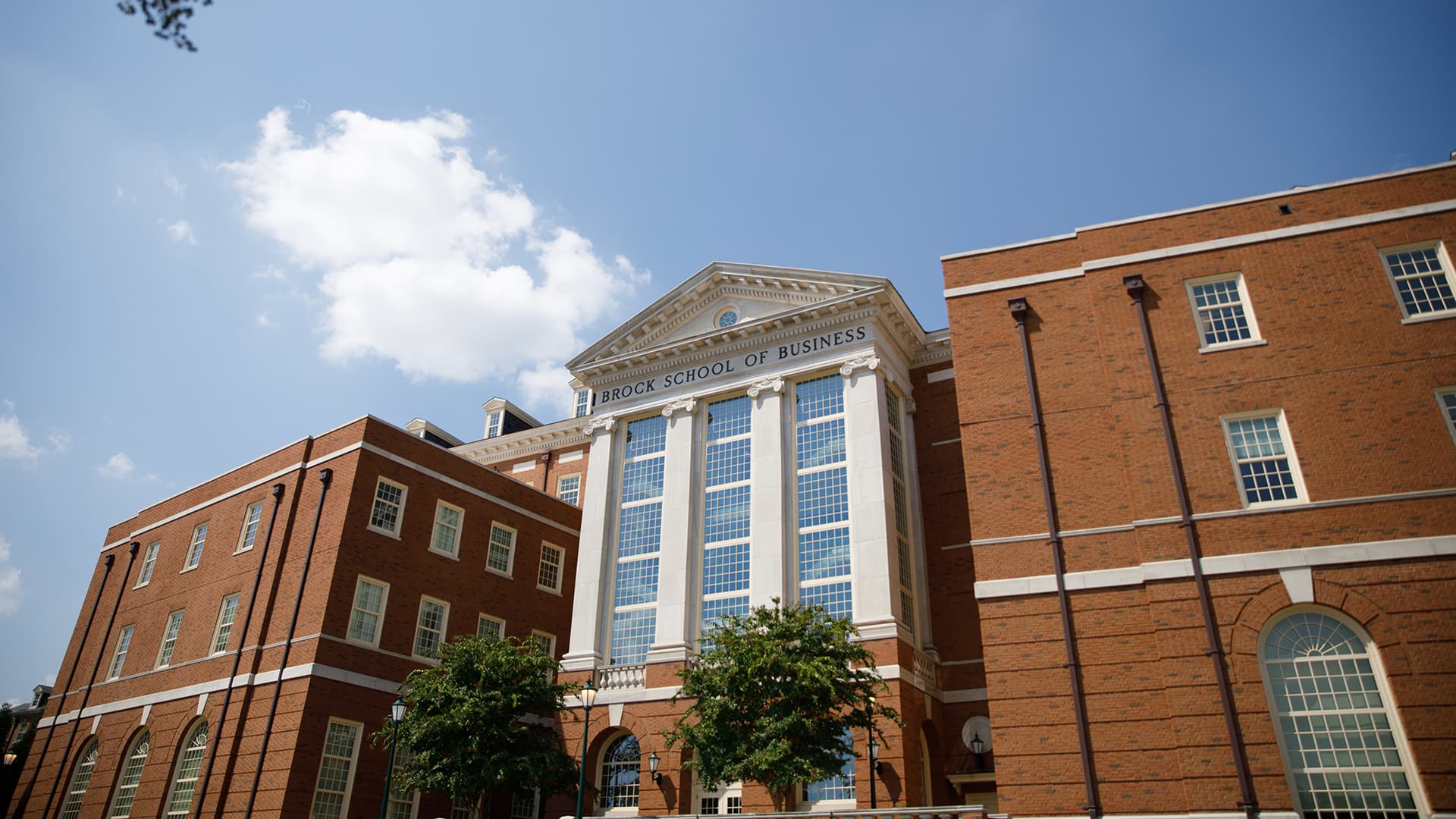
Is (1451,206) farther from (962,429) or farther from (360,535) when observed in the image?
(360,535)

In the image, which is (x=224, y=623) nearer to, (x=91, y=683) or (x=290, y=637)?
(x=290, y=637)

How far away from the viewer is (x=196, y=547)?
36.8 meters

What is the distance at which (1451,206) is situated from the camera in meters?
21.1

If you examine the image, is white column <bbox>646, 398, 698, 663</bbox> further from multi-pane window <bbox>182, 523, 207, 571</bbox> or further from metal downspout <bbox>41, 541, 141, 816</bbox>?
metal downspout <bbox>41, 541, 141, 816</bbox>

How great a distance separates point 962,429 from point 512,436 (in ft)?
95.4

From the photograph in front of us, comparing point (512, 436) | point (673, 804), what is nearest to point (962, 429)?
point (673, 804)

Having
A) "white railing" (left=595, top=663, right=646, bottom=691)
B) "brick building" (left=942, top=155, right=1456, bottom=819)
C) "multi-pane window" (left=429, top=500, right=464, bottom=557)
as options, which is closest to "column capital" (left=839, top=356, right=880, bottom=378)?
"brick building" (left=942, top=155, right=1456, bottom=819)

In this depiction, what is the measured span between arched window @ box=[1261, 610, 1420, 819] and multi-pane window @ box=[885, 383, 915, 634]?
11.7 metres

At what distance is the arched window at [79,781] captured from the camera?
34375mm

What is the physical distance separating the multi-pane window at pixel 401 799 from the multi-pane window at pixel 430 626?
11.3 ft

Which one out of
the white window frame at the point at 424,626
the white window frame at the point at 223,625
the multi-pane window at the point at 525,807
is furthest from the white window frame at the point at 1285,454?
the white window frame at the point at 223,625

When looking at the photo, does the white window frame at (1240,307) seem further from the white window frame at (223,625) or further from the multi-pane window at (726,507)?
the white window frame at (223,625)

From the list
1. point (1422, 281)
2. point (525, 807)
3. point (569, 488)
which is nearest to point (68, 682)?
point (525, 807)

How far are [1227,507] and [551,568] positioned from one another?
26021 millimetres
